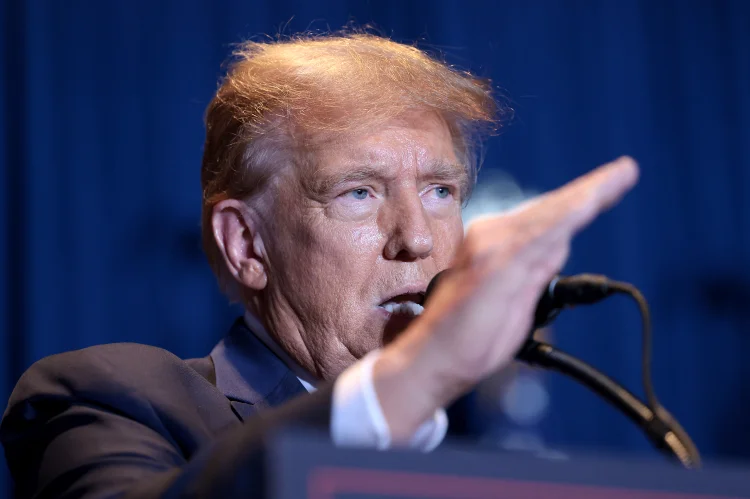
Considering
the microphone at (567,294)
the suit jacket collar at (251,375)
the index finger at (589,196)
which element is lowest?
the suit jacket collar at (251,375)

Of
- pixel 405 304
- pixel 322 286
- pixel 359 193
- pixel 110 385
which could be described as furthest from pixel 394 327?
pixel 110 385

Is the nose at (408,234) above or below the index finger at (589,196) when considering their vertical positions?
below

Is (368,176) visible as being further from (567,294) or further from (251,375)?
(567,294)

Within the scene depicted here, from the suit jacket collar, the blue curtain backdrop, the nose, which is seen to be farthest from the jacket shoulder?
the blue curtain backdrop

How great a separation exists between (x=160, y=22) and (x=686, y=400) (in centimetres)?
209

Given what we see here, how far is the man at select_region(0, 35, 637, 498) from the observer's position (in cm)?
87

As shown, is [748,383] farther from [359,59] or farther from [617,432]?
[359,59]

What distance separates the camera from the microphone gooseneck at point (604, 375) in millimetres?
904

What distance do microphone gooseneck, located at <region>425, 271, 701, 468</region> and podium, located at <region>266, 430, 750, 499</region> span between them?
31cm

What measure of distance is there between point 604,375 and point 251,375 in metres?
0.75

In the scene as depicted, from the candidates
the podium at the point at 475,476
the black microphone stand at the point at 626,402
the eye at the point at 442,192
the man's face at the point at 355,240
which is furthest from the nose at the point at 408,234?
the podium at the point at 475,476

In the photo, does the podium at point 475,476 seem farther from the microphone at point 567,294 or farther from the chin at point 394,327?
the chin at point 394,327

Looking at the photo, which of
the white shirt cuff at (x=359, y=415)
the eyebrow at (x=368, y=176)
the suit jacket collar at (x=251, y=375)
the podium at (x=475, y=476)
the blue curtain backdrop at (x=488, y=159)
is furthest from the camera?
the blue curtain backdrop at (x=488, y=159)

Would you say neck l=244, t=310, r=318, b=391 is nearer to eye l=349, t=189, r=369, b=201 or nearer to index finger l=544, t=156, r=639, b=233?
eye l=349, t=189, r=369, b=201
